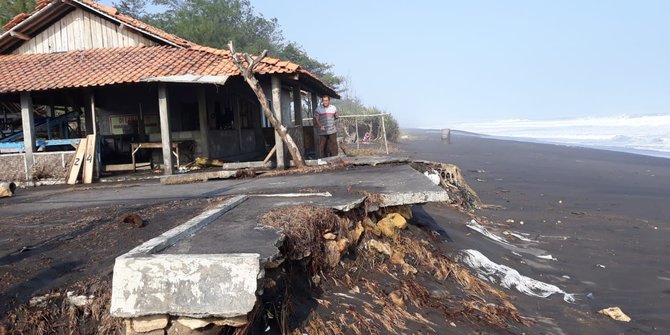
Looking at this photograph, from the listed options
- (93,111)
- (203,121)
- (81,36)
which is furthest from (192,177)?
(81,36)

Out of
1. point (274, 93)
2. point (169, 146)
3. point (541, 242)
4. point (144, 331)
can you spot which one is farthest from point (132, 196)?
point (541, 242)

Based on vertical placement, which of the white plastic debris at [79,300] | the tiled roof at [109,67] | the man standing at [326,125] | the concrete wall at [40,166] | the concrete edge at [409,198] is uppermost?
the tiled roof at [109,67]

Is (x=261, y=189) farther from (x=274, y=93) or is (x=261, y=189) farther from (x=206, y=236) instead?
(x=274, y=93)

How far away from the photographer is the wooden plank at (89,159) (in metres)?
11.8

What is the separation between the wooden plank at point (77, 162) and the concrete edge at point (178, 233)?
23.2 ft

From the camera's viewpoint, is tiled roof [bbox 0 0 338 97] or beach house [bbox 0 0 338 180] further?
beach house [bbox 0 0 338 180]

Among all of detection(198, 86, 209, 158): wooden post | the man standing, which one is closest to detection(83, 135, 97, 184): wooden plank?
detection(198, 86, 209, 158): wooden post

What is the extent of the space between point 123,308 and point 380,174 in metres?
6.31

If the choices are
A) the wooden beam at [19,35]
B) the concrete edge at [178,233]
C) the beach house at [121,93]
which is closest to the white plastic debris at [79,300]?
the concrete edge at [178,233]

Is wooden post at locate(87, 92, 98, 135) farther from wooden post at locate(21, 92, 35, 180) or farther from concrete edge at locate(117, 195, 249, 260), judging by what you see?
concrete edge at locate(117, 195, 249, 260)

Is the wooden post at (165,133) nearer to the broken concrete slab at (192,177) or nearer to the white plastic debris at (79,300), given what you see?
the broken concrete slab at (192,177)

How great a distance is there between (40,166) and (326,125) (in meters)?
6.88

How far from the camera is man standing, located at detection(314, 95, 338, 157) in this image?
523 inches

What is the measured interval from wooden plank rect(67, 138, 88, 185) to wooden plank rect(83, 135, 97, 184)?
0.29 feet
